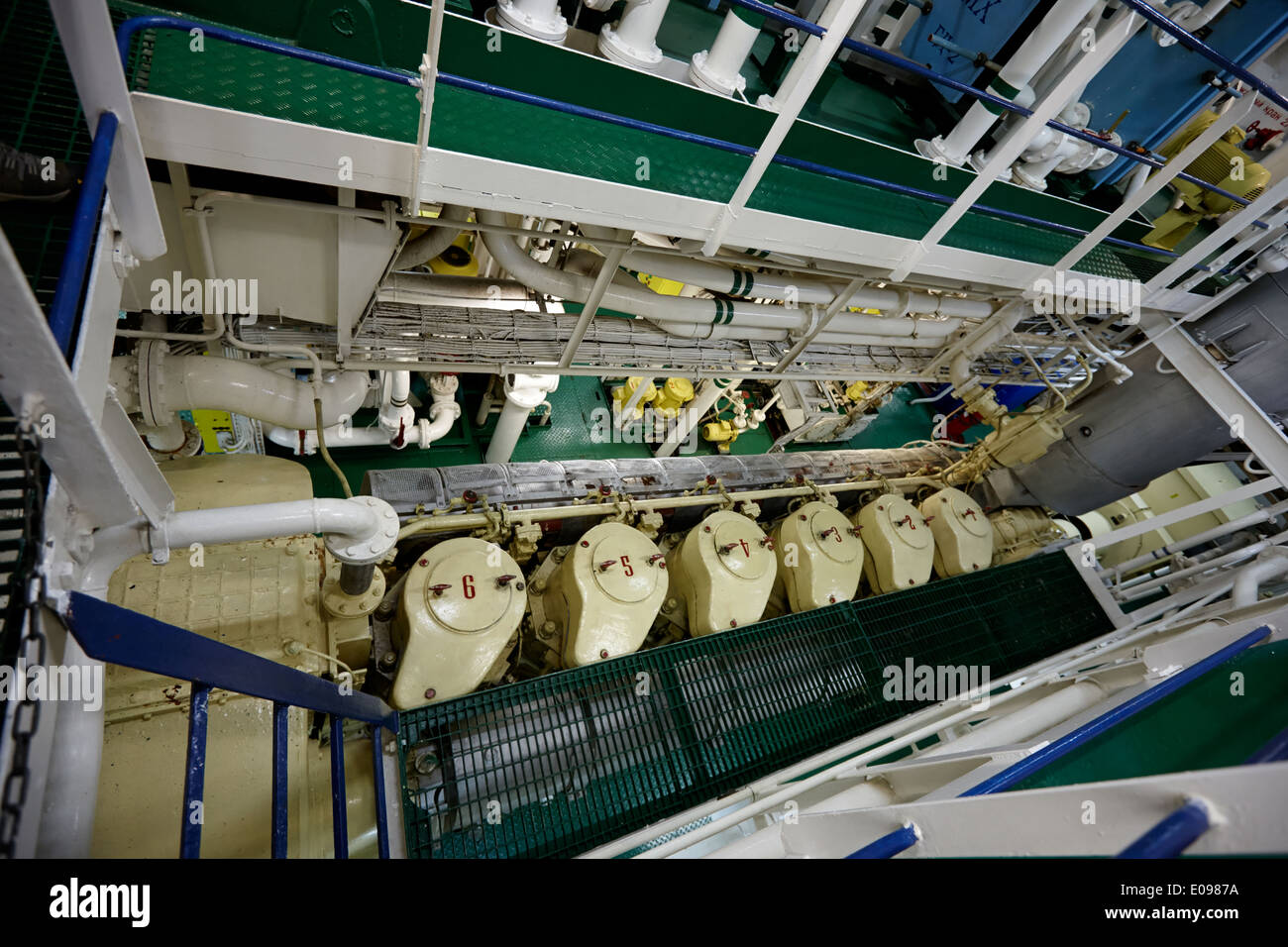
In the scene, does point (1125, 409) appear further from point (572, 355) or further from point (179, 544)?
point (179, 544)

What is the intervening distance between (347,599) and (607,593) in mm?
1266

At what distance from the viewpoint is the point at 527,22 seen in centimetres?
216

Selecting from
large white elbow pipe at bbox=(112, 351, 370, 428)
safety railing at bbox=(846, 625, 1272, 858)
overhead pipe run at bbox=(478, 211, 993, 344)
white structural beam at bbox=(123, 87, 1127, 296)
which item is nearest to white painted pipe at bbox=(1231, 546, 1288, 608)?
safety railing at bbox=(846, 625, 1272, 858)

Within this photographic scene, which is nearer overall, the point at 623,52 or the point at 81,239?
the point at 81,239

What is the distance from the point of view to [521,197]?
242 centimetres

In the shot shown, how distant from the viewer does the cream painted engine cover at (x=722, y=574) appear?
3484mm

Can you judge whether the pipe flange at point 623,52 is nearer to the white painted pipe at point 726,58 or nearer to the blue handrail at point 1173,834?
the white painted pipe at point 726,58

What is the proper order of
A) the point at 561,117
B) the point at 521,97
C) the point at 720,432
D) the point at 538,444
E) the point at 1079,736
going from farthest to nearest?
1. the point at 720,432
2. the point at 538,444
3. the point at 561,117
4. the point at 521,97
5. the point at 1079,736

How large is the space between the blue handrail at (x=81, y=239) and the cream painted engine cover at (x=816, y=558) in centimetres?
367

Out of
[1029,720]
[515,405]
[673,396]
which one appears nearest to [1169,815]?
[1029,720]

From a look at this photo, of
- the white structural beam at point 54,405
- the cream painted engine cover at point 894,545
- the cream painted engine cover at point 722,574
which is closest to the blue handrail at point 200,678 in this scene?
the white structural beam at point 54,405

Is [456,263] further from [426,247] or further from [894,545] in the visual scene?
[894,545]
